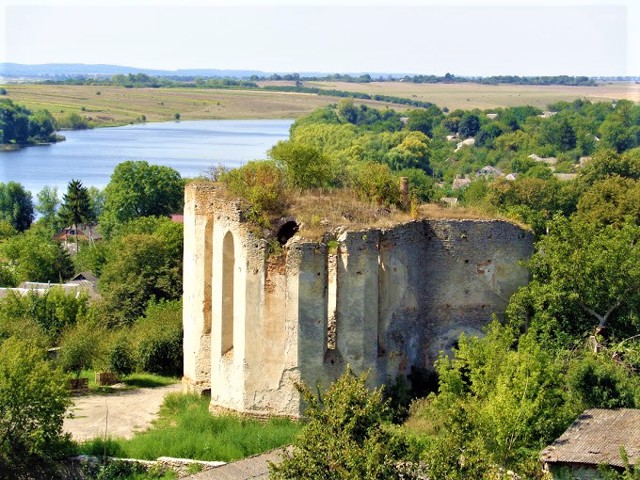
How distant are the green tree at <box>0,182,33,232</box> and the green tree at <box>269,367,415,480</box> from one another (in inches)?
1863

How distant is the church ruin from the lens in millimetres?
18109

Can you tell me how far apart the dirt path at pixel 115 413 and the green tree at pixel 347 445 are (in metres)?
5.53

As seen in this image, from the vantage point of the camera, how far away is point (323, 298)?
59.2 feet

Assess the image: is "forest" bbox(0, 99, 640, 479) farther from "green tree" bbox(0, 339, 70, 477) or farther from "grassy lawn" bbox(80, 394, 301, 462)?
"grassy lawn" bbox(80, 394, 301, 462)

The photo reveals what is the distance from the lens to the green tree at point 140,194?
49500mm

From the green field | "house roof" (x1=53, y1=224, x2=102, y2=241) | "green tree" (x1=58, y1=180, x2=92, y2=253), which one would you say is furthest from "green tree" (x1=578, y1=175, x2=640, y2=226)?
the green field

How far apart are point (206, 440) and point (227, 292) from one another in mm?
2631

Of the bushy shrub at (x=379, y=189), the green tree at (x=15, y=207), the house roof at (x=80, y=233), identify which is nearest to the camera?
the bushy shrub at (x=379, y=189)

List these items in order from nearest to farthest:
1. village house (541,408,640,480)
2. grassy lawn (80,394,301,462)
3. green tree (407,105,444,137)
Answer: village house (541,408,640,480), grassy lawn (80,394,301,462), green tree (407,105,444,137)

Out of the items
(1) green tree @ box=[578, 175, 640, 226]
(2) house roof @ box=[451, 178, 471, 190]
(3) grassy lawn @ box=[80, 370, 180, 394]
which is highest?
(1) green tree @ box=[578, 175, 640, 226]

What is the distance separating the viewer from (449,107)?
16200 centimetres

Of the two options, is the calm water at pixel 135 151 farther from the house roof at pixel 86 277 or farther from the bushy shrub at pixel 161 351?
the bushy shrub at pixel 161 351

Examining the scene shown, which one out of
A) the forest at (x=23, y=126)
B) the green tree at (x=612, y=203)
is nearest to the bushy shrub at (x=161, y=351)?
the green tree at (x=612, y=203)

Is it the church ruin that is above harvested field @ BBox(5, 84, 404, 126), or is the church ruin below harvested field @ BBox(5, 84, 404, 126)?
above
